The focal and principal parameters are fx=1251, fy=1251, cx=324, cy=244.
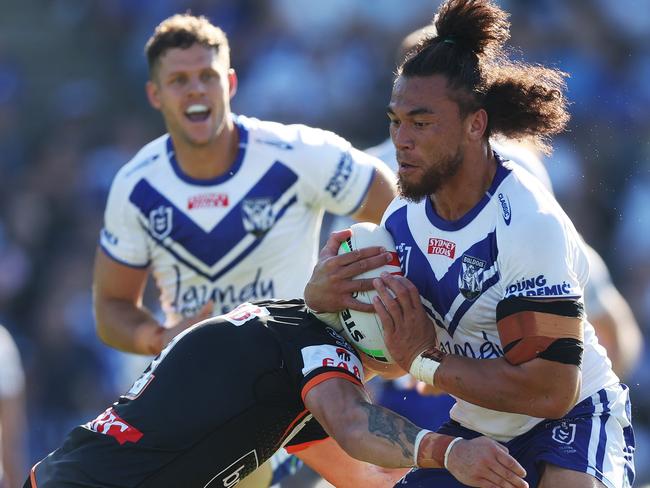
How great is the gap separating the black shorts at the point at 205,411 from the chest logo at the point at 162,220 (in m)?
1.95

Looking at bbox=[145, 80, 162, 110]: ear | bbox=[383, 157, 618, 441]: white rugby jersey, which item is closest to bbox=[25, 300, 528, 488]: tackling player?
bbox=[383, 157, 618, 441]: white rugby jersey

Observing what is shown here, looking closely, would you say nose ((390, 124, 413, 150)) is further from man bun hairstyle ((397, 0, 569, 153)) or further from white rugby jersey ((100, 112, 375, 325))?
white rugby jersey ((100, 112, 375, 325))

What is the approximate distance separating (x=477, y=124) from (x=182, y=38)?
2.62 meters

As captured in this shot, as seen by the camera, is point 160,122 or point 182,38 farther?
point 160,122

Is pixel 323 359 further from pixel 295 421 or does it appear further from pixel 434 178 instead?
pixel 434 178

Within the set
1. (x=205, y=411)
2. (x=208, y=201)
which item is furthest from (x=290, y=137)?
(x=205, y=411)

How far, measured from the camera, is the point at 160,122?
1276 cm

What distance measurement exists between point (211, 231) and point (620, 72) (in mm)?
5806

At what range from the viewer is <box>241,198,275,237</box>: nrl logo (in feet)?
22.2

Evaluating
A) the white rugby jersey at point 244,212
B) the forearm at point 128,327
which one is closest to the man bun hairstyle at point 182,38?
the white rugby jersey at point 244,212

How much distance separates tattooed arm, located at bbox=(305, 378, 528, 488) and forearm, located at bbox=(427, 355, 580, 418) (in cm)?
23

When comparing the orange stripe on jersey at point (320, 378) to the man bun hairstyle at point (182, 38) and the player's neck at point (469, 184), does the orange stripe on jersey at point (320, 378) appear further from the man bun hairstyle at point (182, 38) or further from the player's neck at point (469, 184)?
the man bun hairstyle at point (182, 38)

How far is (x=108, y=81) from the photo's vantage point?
13.6 meters

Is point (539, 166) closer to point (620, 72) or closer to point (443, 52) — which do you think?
point (443, 52)
